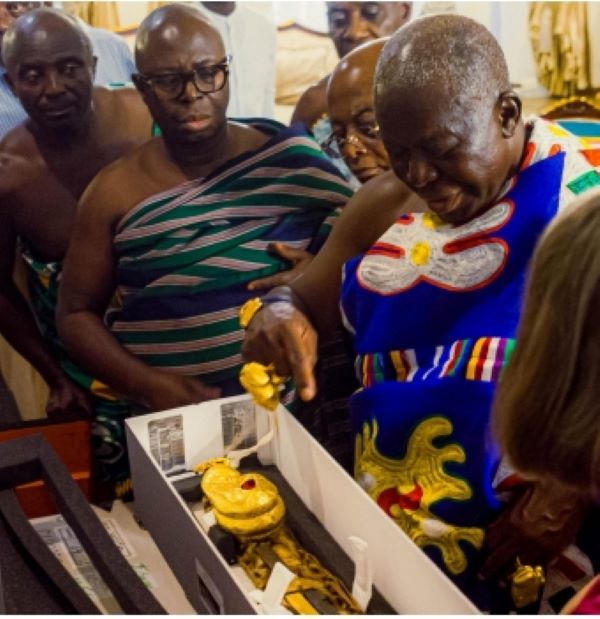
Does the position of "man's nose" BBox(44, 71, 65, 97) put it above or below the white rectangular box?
above

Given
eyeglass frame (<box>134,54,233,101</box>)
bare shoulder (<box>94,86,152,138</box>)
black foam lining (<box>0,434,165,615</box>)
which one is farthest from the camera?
bare shoulder (<box>94,86,152,138</box>)

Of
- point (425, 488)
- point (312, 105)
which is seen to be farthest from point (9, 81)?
point (425, 488)

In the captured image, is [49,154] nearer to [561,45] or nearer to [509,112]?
[509,112]

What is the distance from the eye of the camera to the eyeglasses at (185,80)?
45.8 inches

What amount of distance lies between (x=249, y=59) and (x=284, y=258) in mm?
377

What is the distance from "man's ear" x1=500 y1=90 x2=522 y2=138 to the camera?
79 cm

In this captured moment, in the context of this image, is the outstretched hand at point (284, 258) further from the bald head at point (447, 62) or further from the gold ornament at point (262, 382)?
the bald head at point (447, 62)

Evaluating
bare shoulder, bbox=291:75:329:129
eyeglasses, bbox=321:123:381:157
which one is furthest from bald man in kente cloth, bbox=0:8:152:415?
eyeglasses, bbox=321:123:381:157

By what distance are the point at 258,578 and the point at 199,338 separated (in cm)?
43

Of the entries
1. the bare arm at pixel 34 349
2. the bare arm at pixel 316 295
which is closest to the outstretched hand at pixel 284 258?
the bare arm at pixel 316 295

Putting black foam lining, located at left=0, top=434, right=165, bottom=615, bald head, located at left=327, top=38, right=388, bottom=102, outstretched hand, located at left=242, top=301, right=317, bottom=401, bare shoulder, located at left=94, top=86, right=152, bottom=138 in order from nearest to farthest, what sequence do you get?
black foam lining, located at left=0, top=434, right=165, bottom=615
outstretched hand, located at left=242, top=301, right=317, bottom=401
bald head, located at left=327, top=38, right=388, bottom=102
bare shoulder, located at left=94, top=86, right=152, bottom=138

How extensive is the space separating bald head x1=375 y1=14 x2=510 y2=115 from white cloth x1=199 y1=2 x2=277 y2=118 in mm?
573

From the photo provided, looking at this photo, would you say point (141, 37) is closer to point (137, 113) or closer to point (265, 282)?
point (137, 113)

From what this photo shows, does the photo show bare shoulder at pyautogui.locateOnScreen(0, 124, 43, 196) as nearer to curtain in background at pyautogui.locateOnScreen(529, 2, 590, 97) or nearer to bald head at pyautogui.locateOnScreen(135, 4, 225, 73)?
bald head at pyautogui.locateOnScreen(135, 4, 225, 73)
